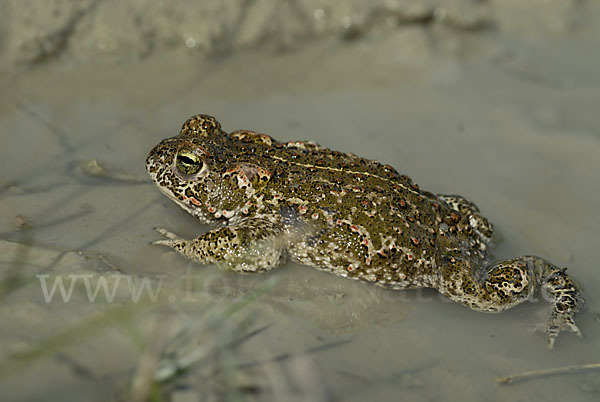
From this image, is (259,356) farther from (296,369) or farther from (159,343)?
(159,343)

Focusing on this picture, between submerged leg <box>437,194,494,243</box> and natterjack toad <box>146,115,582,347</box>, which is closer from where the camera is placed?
natterjack toad <box>146,115,582,347</box>

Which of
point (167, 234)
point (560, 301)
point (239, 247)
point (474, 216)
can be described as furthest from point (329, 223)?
point (560, 301)

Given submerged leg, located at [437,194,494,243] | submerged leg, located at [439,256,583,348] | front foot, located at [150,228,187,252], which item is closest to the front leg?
front foot, located at [150,228,187,252]

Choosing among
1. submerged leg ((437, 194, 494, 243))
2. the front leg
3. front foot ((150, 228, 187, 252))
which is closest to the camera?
the front leg

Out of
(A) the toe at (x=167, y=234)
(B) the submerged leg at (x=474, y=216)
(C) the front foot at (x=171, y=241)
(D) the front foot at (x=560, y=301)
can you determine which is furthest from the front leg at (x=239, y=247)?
(D) the front foot at (x=560, y=301)

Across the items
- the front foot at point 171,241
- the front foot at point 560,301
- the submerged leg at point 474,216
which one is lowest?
the front foot at point 560,301

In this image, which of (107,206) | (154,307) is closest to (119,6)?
(107,206)

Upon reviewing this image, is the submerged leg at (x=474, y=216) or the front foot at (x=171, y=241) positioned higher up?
the submerged leg at (x=474, y=216)

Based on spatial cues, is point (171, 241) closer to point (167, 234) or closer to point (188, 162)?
point (167, 234)

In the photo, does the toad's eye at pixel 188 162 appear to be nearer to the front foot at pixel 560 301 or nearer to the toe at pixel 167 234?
the toe at pixel 167 234

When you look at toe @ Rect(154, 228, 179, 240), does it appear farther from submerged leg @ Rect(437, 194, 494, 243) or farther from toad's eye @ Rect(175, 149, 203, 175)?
submerged leg @ Rect(437, 194, 494, 243)
